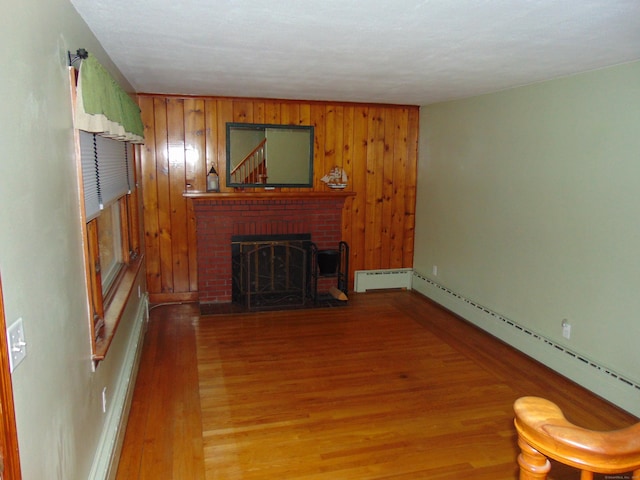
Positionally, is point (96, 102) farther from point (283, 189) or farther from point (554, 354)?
point (554, 354)

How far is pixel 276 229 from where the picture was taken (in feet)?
17.8

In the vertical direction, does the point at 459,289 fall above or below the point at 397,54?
below

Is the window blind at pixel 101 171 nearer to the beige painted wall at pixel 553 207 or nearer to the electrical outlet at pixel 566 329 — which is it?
the beige painted wall at pixel 553 207

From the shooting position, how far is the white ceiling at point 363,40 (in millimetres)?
2104

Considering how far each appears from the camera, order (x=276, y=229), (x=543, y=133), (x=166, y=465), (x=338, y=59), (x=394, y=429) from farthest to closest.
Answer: (x=276, y=229), (x=543, y=133), (x=338, y=59), (x=394, y=429), (x=166, y=465)

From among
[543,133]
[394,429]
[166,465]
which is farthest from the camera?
[543,133]

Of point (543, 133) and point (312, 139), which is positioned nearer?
point (543, 133)

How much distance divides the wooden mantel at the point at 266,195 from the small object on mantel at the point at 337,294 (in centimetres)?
111

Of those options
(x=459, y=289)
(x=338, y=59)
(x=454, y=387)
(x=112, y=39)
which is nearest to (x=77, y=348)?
(x=112, y=39)

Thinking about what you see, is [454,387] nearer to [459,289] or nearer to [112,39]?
[459,289]

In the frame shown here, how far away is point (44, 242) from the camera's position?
1.55 m

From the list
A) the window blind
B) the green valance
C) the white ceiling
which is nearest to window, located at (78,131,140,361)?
the window blind

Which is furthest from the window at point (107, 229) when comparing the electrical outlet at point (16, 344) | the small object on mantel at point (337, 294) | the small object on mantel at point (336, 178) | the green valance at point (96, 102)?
the small object on mantel at point (337, 294)

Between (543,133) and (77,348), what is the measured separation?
3593 millimetres
